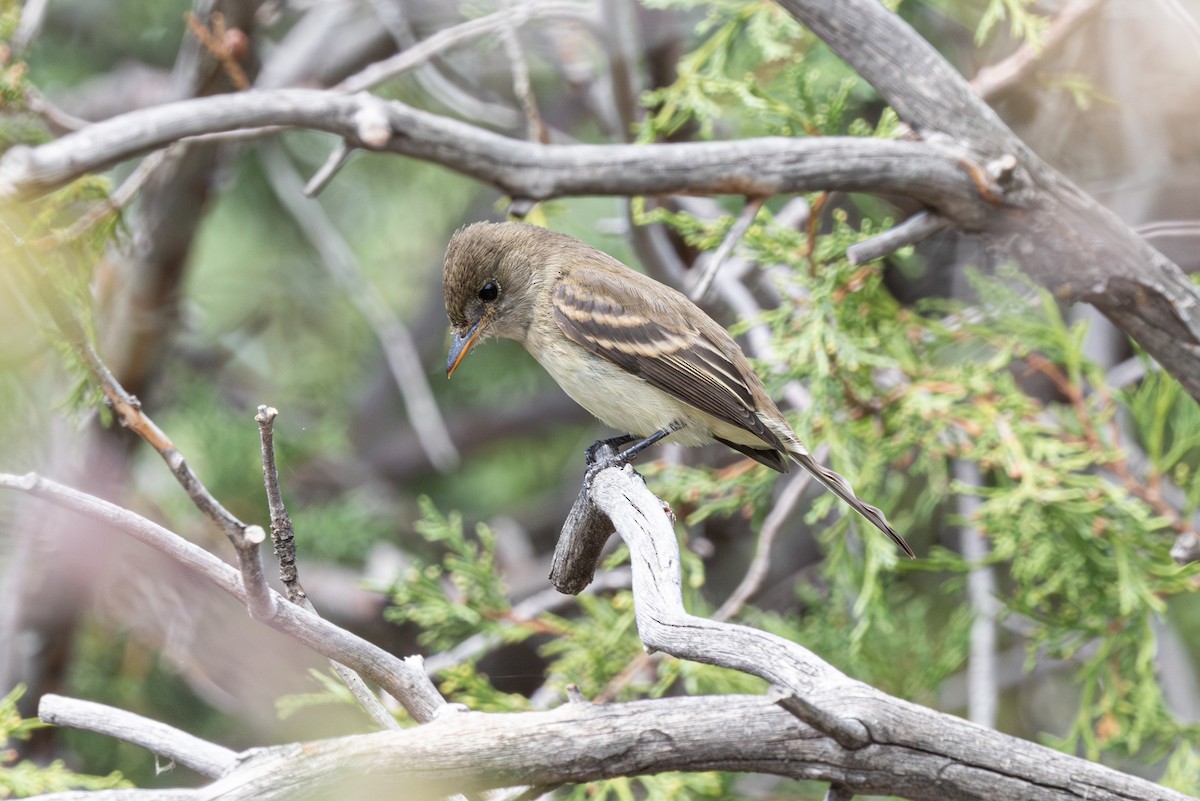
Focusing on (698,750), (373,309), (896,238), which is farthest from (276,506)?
(373,309)

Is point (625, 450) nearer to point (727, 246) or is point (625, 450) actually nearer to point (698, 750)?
point (727, 246)

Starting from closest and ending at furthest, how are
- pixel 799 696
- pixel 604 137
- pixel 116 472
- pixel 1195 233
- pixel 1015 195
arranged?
pixel 799 696
pixel 1015 195
pixel 1195 233
pixel 116 472
pixel 604 137

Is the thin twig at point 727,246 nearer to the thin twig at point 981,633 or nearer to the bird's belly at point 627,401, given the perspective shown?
the bird's belly at point 627,401

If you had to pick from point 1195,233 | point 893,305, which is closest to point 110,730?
point 893,305

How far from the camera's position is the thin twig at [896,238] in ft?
11.0

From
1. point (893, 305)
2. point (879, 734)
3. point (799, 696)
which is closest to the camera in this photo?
point (799, 696)

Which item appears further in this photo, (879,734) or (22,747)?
(22,747)

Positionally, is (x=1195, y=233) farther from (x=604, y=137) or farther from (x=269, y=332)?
(x=269, y=332)

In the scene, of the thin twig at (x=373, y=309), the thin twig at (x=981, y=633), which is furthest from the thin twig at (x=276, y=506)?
the thin twig at (x=373, y=309)

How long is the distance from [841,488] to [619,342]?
852 millimetres

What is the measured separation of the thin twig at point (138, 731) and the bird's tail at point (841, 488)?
186 centimetres

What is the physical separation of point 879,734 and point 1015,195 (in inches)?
77.4

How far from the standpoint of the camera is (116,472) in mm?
5367

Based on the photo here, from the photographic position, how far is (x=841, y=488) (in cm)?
350
